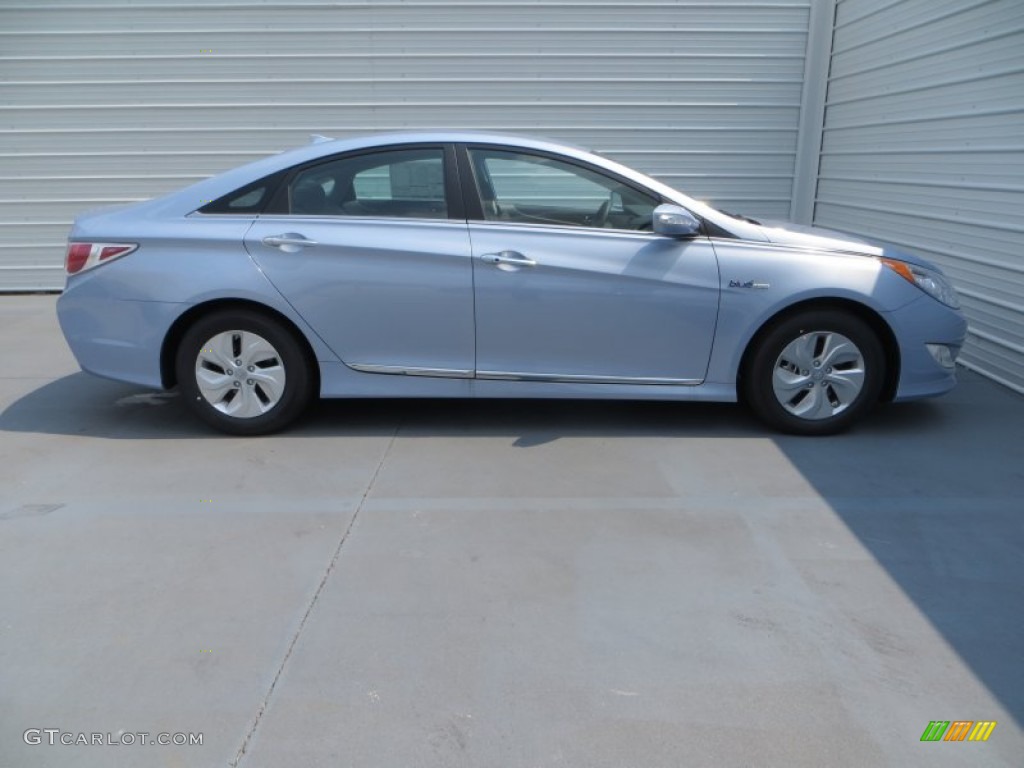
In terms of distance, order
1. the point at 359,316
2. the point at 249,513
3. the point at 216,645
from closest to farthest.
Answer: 1. the point at 216,645
2. the point at 249,513
3. the point at 359,316

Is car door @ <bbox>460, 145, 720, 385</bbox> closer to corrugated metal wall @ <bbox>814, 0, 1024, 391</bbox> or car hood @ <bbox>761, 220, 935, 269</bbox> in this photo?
car hood @ <bbox>761, 220, 935, 269</bbox>

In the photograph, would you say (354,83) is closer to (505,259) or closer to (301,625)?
(505,259)

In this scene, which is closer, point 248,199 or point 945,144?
point 248,199

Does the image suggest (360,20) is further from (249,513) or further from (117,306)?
(249,513)

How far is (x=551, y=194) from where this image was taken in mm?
4977

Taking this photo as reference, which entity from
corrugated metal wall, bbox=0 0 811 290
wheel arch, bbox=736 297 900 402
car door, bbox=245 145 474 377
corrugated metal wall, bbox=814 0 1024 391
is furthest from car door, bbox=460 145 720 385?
corrugated metal wall, bbox=0 0 811 290

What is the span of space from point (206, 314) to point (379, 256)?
1.02 metres

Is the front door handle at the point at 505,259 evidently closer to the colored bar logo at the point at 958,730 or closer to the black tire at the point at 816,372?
the black tire at the point at 816,372

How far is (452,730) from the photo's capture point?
2.60m

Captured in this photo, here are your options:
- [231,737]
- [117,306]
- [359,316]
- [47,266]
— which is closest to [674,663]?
[231,737]

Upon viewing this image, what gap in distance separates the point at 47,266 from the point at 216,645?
7276mm

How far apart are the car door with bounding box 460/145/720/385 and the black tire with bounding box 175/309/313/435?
1.03 m

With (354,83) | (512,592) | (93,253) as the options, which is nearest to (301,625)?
(512,592)

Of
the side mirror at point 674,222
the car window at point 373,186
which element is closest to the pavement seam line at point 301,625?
the car window at point 373,186
